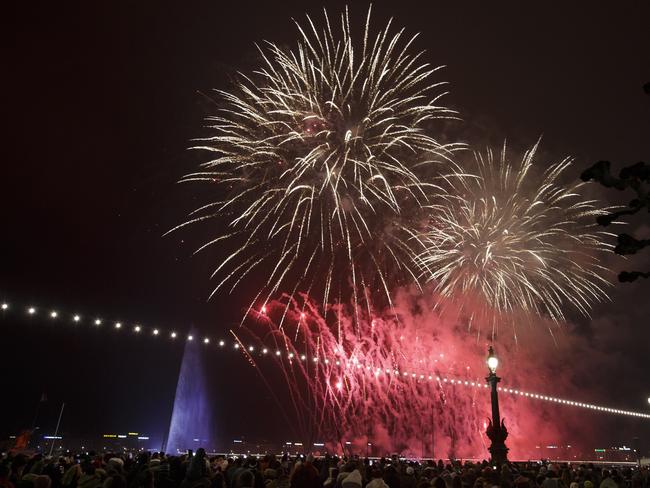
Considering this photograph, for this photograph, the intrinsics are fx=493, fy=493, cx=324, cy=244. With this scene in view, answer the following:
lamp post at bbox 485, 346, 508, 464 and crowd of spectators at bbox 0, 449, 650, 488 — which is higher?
lamp post at bbox 485, 346, 508, 464

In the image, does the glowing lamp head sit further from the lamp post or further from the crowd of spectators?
the crowd of spectators

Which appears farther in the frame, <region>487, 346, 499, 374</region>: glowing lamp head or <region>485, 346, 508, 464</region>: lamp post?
<region>487, 346, 499, 374</region>: glowing lamp head

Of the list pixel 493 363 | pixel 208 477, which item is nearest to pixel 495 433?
pixel 493 363

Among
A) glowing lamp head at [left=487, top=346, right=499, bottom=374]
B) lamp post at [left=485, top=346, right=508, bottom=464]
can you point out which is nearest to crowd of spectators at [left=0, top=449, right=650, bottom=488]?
lamp post at [left=485, top=346, right=508, bottom=464]

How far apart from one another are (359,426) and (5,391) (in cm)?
4602

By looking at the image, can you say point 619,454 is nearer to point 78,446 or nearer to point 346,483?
point 78,446

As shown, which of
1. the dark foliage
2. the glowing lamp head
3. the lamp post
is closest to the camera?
the dark foliage

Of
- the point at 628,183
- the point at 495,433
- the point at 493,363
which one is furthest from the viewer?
the point at 493,363

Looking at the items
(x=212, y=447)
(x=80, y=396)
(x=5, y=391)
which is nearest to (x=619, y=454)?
(x=212, y=447)

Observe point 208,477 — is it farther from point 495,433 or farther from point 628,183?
point 495,433

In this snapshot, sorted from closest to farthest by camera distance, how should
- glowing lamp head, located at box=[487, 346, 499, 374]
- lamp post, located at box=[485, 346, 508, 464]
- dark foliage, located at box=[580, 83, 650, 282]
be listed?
dark foliage, located at box=[580, 83, 650, 282], lamp post, located at box=[485, 346, 508, 464], glowing lamp head, located at box=[487, 346, 499, 374]

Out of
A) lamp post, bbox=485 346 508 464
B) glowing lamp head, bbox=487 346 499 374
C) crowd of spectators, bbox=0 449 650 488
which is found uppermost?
glowing lamp head, bbox=487 346 499 374

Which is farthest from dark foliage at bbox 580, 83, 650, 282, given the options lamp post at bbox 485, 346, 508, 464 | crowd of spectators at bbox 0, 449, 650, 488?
lamp post at bbox 485, 346, 508, 464

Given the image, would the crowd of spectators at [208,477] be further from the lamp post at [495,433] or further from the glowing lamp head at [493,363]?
the glowing lamp head at [493,363]
